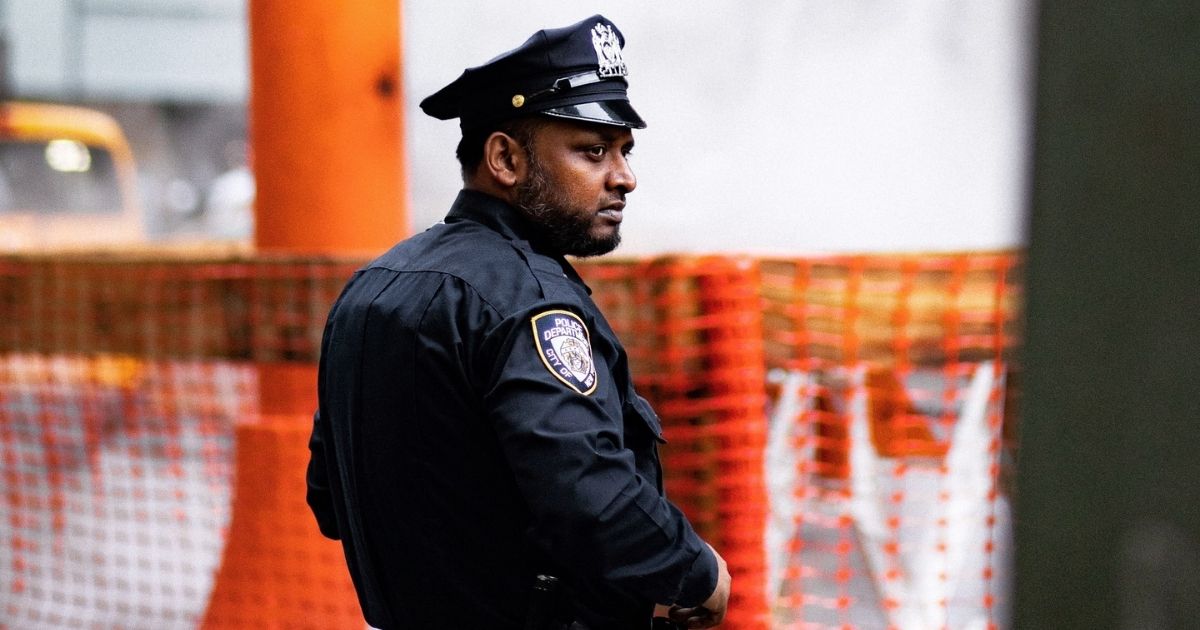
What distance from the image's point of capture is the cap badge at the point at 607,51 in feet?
6.56

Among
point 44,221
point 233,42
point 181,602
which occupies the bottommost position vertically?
point 181,602

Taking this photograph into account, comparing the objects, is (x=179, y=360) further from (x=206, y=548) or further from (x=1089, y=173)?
(x=1089, y=173)

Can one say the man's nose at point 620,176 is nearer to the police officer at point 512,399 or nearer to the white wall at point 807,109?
the police officer at point 512,399

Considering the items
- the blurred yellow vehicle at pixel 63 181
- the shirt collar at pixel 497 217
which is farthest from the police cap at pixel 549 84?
the blurred yellow vehicle at pixel 63 181

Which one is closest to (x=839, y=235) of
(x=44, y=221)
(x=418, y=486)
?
(x=44, y=221)

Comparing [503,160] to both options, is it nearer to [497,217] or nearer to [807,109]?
[497,217]

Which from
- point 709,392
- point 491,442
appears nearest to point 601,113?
point 491,442

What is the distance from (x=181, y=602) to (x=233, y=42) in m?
22.3

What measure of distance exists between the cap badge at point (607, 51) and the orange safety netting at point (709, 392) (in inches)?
32.5

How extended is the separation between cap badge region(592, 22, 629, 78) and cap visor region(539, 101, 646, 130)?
50 millimetres

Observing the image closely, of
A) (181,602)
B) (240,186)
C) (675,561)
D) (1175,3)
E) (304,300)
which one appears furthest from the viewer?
(240,186)

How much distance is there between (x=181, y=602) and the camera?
5.17 metres

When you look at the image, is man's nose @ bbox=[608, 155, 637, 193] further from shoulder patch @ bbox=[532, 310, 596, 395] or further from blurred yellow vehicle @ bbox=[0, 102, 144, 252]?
blurred yellow vehicle @ bbox=[0, 102, 144, 252]

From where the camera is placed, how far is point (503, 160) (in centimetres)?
198
